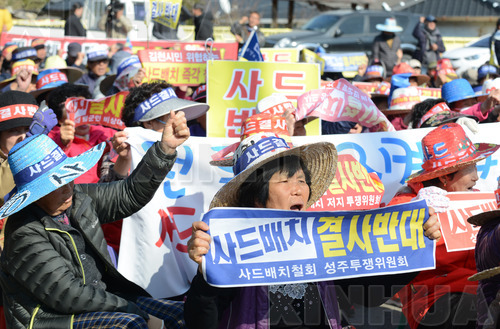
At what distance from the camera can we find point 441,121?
553cm

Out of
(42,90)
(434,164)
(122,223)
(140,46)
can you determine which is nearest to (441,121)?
(434,164)

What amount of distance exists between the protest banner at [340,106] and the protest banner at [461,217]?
68.6 inches

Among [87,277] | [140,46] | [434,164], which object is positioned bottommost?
[140,46]

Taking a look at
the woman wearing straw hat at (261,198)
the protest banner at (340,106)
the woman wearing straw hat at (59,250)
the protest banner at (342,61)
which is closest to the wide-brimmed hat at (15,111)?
the woman wearing straw hat at (59,250)

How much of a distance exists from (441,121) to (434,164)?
159cm

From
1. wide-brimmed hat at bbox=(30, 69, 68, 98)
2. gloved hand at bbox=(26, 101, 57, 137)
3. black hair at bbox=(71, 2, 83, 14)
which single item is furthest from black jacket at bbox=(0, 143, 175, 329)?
black hair at bbox=(71, 2, 83, 14)

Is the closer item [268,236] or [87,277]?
[268,236]

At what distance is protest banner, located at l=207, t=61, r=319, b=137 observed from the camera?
6.07 metres

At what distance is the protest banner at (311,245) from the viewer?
2715 millimetres

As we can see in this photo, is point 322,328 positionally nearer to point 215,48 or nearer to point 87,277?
point 87,277

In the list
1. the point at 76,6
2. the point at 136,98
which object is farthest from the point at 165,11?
the point at 76,6

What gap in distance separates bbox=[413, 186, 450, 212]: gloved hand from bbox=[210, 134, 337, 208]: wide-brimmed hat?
2.68 ft

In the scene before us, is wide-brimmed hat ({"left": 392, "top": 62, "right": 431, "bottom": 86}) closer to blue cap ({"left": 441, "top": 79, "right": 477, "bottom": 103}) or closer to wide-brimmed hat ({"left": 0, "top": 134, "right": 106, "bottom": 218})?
blue cap ({"left": 441, "top": 79, "right": 477, "bottom": 103})

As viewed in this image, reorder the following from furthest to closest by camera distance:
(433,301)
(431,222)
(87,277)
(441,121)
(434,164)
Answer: (441,121)
(434,164)
(433,301)
(87,277)
(431,222)
